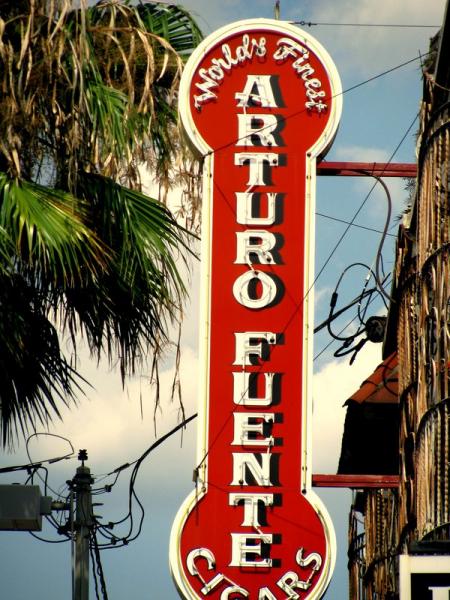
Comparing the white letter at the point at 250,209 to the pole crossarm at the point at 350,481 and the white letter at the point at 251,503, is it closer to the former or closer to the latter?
the pole crossarm at the point at 350,481

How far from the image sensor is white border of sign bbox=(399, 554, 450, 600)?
29.7 feet

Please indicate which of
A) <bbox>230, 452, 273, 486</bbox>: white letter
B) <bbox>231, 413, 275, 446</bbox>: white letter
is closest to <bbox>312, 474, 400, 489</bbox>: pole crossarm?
<bbox>230, 452, 273, 486</bbox>: white letter

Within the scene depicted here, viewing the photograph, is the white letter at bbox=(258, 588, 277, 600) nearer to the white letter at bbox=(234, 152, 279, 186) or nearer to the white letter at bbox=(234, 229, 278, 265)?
the white letter at bbox=(234, 229, 278, 265)

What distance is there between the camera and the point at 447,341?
1264cm

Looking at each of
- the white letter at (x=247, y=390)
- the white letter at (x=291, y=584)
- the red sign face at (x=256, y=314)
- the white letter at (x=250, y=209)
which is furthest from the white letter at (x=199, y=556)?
the white letter at (x=250, y=209)

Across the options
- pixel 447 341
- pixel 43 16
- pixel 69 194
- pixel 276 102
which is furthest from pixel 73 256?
pixel 276 102

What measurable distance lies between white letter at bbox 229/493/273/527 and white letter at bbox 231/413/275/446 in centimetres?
51

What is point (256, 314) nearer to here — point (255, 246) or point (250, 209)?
point (255, 246)

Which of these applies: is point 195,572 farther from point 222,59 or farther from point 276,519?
point 222,59

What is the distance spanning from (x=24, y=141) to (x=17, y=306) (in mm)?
1386

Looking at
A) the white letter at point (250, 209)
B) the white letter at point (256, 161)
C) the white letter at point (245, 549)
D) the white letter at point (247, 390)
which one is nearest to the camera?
the white letter at point (245, 549)

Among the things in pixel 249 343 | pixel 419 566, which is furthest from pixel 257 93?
pixel 419 566

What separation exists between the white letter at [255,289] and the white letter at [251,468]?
5.03ft

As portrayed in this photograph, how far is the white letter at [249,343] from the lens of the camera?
14953 mm
